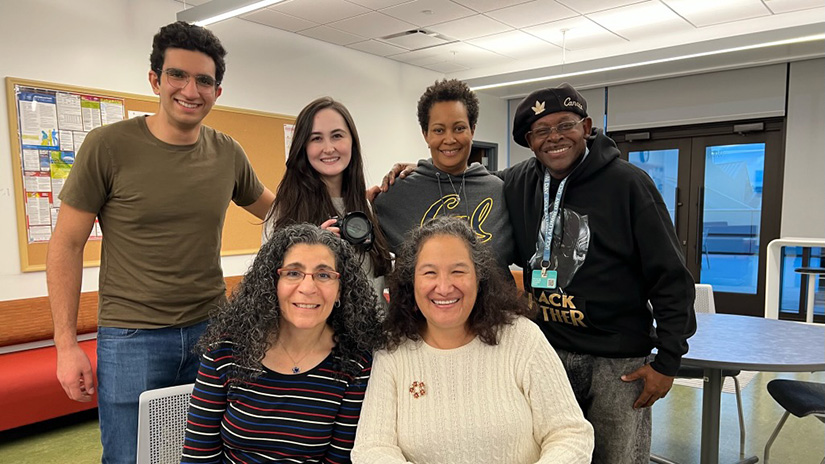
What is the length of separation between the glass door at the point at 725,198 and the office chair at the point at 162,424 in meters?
6.17

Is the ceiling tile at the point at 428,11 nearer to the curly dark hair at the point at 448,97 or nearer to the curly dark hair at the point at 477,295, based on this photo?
the curly dark hair at the point at 448,97

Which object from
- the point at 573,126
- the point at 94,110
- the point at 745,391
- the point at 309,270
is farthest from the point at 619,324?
the point at 94,110

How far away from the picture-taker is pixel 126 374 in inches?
66.2

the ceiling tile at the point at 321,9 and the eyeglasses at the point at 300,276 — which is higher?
the ceiling tile at the point at 321,9

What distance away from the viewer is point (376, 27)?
213 inches

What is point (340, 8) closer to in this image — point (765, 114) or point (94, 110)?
point (94, 110)

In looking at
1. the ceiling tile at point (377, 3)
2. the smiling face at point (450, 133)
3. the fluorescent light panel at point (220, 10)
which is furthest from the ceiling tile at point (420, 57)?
the smiling face at point (450, 133)

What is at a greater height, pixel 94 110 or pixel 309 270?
pixel 94 110

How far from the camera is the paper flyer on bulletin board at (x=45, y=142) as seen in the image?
12.4ft

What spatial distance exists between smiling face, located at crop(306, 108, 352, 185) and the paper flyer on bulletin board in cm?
288

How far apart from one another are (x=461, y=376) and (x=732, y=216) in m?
6.66

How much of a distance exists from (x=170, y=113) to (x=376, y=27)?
Answer: 4.02 meters

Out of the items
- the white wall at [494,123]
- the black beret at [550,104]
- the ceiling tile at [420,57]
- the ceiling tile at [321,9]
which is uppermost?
the ceiling tile at [321,9]

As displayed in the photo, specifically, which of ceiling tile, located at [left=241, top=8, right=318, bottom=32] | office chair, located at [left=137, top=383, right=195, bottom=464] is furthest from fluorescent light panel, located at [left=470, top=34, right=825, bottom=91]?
office chair, located at [left=137, top=383, right=195, bottom=464]
